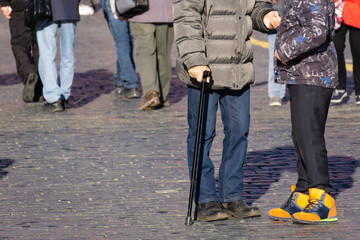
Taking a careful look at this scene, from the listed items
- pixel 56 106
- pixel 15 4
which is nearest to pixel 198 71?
pixel 56 106

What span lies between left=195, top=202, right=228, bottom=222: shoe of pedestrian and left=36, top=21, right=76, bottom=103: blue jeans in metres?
4.74

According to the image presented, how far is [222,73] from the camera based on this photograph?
5.57 meters

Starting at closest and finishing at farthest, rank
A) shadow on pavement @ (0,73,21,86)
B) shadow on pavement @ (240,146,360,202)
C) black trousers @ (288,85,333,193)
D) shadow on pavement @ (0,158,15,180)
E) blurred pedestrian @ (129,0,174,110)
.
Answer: black trousers @ (288,85,333,193) → shadow on pavement @ (240,146,360,202) → shadow on pavement @ (0,158,15,180) → blurred pedestrian @ (129,0,174,110) → shadow on pavement @ (0,73,21,86)

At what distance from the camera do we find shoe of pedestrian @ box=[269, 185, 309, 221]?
5.68 m

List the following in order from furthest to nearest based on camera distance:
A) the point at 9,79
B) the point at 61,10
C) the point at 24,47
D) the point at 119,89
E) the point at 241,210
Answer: the point at 9,79, the point at 119,89, the point at 24,47, the point at 61,10, the point at 241,210

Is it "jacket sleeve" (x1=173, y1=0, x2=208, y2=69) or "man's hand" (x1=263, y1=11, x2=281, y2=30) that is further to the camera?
"man's hand" (x1=263, y1=11, x2=281, y2=30)

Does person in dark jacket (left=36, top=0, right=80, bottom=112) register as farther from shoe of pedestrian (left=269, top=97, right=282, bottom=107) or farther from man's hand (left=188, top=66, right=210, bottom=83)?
man's hand (left=188, top=66, right=210, bottom=83)

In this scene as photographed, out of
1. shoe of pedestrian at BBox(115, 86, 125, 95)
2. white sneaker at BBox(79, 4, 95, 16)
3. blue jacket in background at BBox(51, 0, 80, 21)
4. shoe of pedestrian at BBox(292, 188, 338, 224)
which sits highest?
blue jacket in background at BBox(51, 0, 80, 21)

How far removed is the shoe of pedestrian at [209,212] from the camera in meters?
5.64

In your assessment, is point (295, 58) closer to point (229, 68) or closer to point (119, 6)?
point (229, 68)

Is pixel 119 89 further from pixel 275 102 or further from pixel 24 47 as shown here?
pixel 275 102

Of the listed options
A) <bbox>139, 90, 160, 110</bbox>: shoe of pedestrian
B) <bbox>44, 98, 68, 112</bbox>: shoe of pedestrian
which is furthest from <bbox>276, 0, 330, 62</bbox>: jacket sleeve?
<bbox>44, 98, 68, 112</bbox>: shoe of pedestrian

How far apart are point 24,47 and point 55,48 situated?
93 centimetres

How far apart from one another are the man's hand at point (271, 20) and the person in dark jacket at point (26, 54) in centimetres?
573
